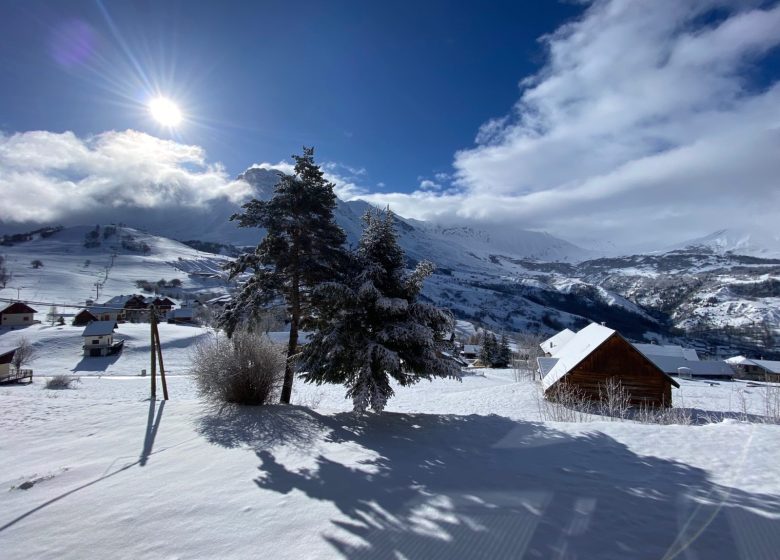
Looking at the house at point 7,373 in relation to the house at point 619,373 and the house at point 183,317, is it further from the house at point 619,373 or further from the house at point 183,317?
the house at point 183,317

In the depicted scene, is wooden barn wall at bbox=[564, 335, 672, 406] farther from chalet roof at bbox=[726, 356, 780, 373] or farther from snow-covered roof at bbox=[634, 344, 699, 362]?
chalet roof at bbox=[726, 356, 780, 373]

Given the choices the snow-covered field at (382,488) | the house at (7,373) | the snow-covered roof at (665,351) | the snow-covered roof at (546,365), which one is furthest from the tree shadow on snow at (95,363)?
the snow-covered roof at (665,351)

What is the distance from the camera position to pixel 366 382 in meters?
11.4

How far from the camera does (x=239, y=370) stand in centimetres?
1438

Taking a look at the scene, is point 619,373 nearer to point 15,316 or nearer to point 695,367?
point 695,367

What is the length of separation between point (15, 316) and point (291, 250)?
8910cm

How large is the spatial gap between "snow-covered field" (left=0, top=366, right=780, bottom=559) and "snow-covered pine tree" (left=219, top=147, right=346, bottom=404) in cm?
429

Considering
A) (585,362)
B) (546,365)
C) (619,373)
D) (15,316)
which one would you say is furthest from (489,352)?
(15,316)

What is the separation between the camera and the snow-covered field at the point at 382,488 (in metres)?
4.95

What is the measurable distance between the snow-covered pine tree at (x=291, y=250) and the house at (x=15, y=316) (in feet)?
279

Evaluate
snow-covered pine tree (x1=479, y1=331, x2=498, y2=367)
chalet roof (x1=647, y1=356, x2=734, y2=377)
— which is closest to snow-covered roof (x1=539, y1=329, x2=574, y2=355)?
snow-covered pine tree (x1=479, y1=331, x2=498, y2=367)

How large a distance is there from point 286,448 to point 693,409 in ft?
97.8

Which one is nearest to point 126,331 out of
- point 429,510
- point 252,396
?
point 252,396

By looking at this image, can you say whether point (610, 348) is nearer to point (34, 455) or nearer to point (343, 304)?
point (343, 304)
